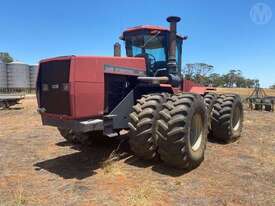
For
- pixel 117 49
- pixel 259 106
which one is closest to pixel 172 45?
pixel 117 49

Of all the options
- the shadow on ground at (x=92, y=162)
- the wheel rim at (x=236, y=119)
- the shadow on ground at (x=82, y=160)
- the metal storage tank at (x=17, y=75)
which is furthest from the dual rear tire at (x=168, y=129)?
the metal storage tank at (x=17, y=75)

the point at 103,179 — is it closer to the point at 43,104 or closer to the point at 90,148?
the point at 43,104

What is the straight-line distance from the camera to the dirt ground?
5082mm

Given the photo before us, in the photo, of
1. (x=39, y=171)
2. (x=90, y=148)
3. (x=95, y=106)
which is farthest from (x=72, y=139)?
(x=95, y=106)

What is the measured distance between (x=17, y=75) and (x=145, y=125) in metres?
38.3

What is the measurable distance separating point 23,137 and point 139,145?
5.35 meters

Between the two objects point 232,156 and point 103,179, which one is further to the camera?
point 232,156

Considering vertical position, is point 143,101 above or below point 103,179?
Answer: above

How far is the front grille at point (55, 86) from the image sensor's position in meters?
5.96

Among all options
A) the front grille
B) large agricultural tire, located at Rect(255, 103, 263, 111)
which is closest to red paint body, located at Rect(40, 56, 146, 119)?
the front grille

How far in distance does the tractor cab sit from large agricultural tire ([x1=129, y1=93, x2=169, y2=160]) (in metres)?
1.54

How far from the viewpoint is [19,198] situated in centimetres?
496

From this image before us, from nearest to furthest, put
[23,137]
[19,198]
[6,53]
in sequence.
Answer: [19,198]
[23,137]
[6,53]

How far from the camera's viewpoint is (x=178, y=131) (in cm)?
609
